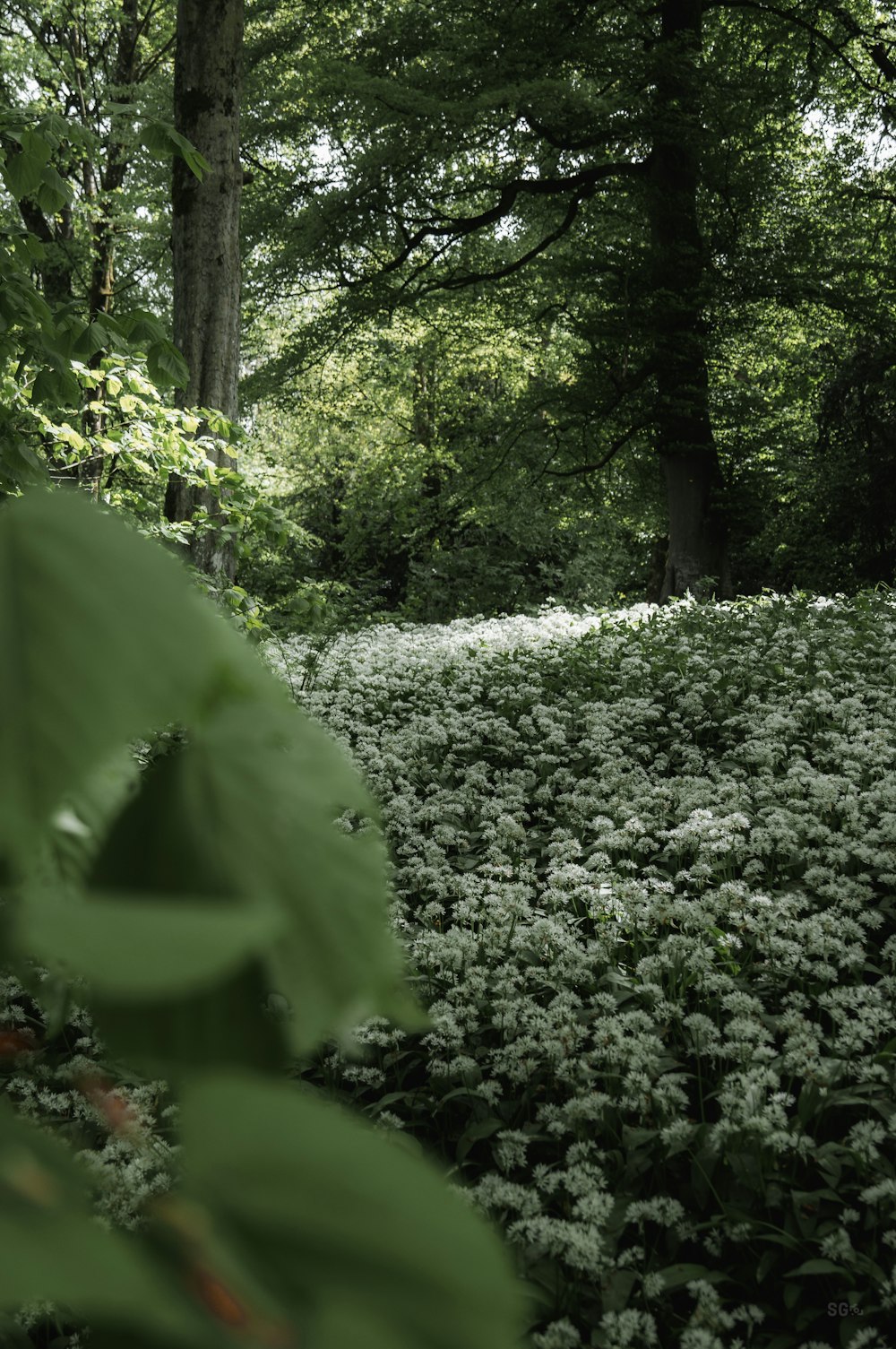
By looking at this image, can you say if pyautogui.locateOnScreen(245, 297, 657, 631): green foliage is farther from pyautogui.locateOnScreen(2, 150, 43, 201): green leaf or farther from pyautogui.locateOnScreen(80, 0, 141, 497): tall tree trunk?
pyautogui.locateOnScreen(2, 150, 43, 201): green leaf

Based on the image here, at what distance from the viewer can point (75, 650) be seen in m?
0.30

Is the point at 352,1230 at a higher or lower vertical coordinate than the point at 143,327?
lower

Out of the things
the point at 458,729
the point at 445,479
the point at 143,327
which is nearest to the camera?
the point at 143,327

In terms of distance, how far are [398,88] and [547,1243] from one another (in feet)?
40.3

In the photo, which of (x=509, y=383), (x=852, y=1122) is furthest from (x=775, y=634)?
(x=509, y=383)

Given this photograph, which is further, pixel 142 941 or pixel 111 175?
pixel 111 175

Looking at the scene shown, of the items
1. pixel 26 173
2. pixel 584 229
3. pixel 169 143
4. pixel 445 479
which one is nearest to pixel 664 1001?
pixel 26 173

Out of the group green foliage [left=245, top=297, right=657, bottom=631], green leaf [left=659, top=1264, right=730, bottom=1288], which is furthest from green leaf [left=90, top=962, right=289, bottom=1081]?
green foliage [left=245, top=297, right=657, bottom=631]

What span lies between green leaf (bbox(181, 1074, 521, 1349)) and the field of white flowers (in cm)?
212

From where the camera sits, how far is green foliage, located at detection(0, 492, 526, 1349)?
0.83ft

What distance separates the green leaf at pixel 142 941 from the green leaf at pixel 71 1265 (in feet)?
0.20

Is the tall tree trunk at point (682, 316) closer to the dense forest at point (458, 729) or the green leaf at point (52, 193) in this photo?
the dense forest at point (458, 729)

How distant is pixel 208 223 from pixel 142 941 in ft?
24.8

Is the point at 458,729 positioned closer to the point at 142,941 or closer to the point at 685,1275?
the point at 685,1275
